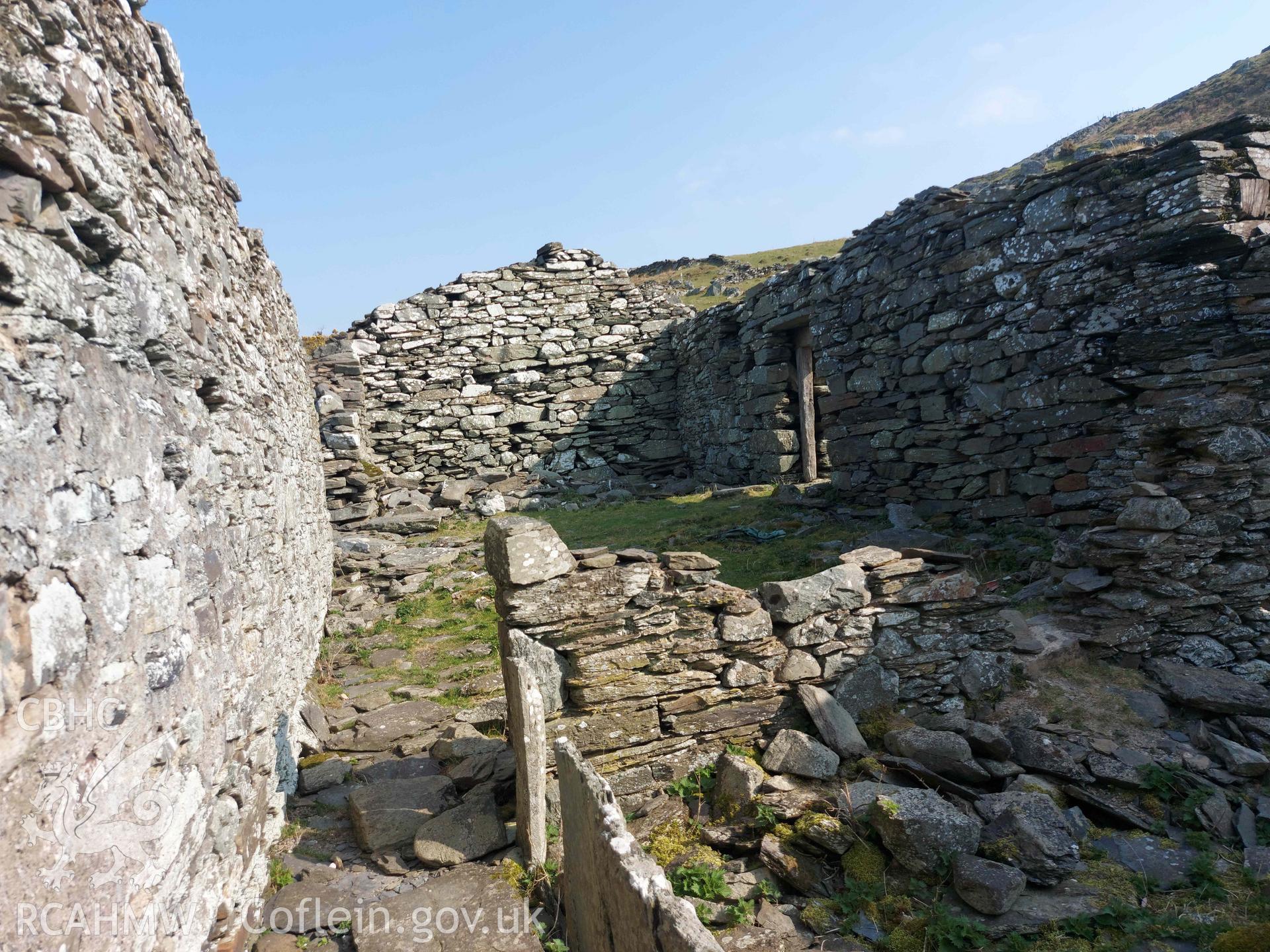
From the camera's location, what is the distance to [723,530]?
988 centimetres

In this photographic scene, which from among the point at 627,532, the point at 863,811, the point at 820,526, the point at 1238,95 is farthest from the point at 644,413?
the point at 1238,95

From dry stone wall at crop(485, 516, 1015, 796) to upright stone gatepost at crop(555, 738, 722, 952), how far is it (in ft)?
2.85

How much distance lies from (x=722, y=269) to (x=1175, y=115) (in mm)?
18831

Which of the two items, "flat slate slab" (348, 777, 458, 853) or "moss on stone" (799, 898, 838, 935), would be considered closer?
"moss on stone" (799, 898, 838, 935)

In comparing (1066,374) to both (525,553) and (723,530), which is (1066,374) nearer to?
(723,530)

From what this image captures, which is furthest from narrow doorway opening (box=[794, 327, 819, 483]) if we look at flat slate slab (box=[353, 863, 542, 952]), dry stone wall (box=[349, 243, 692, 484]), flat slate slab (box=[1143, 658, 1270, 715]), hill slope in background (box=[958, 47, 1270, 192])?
hill slope in background (box=[958, 47, 1270, 192])

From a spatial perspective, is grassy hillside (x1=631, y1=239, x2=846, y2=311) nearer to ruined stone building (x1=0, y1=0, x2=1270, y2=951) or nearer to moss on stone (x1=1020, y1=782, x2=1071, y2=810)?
ruined stone building (x1=0, y1=0, x2=1270, y2=951)

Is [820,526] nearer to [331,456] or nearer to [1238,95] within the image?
[331,456]

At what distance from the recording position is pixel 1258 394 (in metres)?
5.99

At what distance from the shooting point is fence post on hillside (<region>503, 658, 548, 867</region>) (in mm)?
4168

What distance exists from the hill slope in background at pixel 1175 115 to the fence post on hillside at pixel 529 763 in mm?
23652

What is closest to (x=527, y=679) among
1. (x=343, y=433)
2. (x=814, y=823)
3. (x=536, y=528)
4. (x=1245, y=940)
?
(x=536, y=528)

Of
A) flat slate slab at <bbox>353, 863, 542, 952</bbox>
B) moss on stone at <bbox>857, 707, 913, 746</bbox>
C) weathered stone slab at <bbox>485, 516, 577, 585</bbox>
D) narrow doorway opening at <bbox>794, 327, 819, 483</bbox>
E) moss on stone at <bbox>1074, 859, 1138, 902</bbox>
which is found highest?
narrow doorway opening at <bbox>794, 327, 819, 483</bbox>

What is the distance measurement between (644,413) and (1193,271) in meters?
11.1
